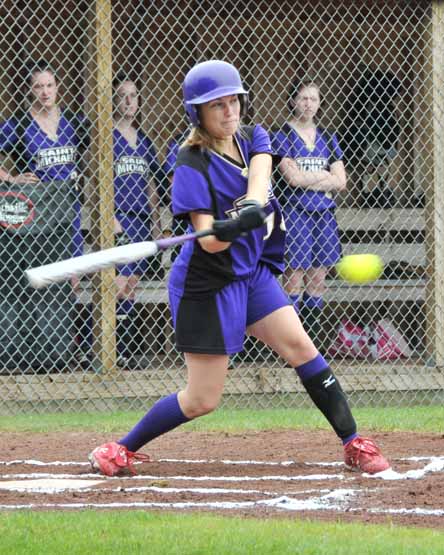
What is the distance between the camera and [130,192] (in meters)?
Result: 9.28

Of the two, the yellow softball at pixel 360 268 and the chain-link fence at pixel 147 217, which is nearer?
the yellow softball at pixel 360 268

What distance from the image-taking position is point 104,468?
5.88 m

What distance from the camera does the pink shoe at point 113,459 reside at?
5875 mm

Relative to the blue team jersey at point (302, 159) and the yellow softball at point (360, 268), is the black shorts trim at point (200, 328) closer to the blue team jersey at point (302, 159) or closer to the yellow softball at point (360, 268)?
the yellow softball at point (360, 268)

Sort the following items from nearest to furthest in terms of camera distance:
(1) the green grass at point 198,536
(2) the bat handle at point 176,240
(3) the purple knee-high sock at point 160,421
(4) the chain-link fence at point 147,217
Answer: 1. (1) the green grass at point 198,536
2. (2) the bat handle at point 176,240
3. (3) the purple knee-high sock at point 160,421
4. (4) the chain-link fence at point 147,217

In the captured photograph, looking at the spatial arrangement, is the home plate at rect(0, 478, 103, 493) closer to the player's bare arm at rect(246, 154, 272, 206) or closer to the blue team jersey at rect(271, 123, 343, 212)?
the player's bare arm at rect(246, 154, 272, 206)

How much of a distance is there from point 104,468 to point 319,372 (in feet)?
3.66

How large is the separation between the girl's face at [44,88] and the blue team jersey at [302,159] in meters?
1.64

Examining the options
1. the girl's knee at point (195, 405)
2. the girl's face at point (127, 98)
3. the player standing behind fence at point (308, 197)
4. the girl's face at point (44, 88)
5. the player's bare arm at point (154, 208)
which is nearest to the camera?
the girl's knee at point (195, 405)

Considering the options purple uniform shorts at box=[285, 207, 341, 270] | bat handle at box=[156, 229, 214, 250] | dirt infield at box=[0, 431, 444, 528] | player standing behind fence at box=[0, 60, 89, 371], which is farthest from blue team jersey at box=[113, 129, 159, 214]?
bat handle at box=[156, 229, 214, 250]

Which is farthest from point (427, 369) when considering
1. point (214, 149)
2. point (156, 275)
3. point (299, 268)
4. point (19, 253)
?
point (214, 149)

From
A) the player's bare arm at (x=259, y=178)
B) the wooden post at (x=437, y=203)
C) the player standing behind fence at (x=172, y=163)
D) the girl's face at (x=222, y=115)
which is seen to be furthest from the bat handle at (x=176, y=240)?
the wooden post at (x=437, y=203)

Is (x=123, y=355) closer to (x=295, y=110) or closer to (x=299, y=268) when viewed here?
(x=299, y=268)

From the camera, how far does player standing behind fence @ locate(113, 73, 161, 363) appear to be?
923cm
